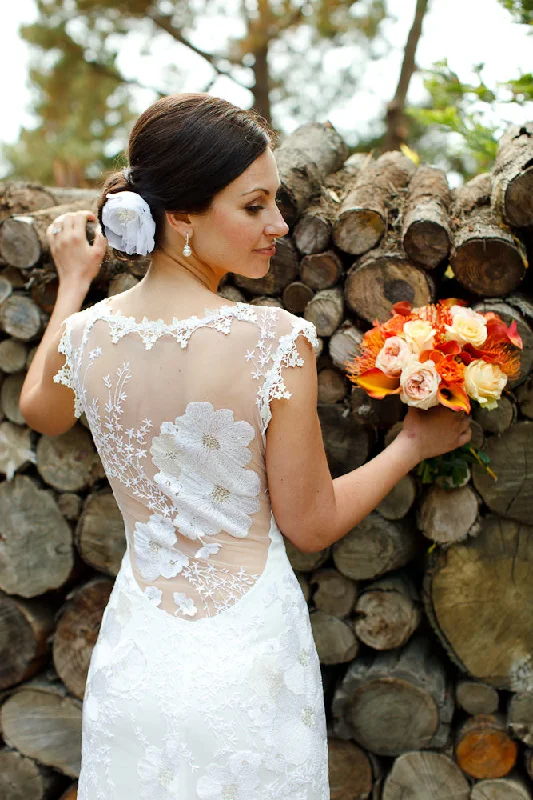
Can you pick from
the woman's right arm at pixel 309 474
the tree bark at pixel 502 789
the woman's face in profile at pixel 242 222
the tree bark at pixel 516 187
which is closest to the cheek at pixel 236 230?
the woman's face in profile at pixel 242 222

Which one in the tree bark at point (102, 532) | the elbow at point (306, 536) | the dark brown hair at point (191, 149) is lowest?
the tree bark at point (102, 532)

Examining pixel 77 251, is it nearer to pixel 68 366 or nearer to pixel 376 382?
pixel 68 366

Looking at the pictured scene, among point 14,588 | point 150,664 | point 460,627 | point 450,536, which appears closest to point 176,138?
point 150,664

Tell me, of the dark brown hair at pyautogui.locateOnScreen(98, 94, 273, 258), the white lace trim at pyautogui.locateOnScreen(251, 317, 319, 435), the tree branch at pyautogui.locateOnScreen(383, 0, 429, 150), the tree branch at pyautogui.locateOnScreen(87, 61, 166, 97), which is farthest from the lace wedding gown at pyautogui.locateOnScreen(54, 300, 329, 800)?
the tree branch at pyautogui.locateOnScreen(87, 61, 166, 97)

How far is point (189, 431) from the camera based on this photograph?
60.1 inches

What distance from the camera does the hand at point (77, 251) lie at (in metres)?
2.15

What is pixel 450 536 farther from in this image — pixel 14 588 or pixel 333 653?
pixel 14 588

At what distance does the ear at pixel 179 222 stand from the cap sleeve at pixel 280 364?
28cm

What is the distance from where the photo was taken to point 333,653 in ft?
8.24

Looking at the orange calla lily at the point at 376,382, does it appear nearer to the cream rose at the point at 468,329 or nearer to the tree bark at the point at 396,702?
the cream rose at the point at 468,329

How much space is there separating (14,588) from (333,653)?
47.4 inches

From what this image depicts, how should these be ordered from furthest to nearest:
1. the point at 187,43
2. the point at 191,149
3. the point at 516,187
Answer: the point at 187,43 → the point at 516,187 → the point at 191,149

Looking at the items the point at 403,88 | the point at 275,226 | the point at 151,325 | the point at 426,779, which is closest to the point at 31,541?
the point at 151,325

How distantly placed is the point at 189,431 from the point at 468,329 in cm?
74
